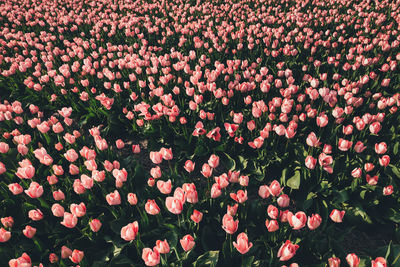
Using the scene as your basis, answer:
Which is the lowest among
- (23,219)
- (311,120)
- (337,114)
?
(23,219)

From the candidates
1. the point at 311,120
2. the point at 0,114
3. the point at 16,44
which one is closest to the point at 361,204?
the point at 311,120

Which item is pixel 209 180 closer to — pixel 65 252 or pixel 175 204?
pixel 175 204

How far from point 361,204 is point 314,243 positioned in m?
0.65

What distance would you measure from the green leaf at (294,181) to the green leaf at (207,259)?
1055 millimetres

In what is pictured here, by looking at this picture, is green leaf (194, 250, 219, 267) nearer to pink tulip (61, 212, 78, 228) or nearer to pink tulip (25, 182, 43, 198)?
pink tulip (61, 212, 78, 228)

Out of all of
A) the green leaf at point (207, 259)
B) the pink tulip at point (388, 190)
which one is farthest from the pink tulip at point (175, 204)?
the pink tulip at point (388, 190)

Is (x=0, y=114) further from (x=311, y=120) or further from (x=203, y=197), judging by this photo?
(x=311, y=120)

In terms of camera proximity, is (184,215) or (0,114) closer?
(184,215)

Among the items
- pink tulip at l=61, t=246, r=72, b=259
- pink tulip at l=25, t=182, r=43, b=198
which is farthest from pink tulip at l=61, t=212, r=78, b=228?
pink tulip at l=25, t=182, r=43, b=198

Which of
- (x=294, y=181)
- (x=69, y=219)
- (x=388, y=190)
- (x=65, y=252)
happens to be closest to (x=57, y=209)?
(x=69, y=219)

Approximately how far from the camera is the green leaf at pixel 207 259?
187cm

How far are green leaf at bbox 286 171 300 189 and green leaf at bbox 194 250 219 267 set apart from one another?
1055mm

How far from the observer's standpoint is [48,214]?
91.6 inches

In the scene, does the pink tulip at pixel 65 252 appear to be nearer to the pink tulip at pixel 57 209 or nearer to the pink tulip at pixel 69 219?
the pink tulip at pixel 69 219
